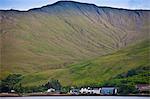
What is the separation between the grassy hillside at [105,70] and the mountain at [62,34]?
68 millimetres

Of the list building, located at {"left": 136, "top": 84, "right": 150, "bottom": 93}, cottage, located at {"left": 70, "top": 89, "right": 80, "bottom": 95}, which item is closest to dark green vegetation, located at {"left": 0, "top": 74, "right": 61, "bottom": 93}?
cottage, located at {"left": 70, "top": 89, "right": 80, "bottom": 95}

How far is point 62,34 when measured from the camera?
9469mm

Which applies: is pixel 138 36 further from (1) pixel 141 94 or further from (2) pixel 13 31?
(2) pixel 13 31

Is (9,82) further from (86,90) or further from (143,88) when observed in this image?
(143,88)

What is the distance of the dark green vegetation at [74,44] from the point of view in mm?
9281

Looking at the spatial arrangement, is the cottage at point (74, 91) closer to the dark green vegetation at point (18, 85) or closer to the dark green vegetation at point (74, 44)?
the dark green vegetation at point (74, 44)

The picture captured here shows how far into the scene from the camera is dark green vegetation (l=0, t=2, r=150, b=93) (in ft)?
30.5

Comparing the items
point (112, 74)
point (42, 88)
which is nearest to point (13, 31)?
point (42, 88)

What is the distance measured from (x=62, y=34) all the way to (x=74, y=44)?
347 millimetres

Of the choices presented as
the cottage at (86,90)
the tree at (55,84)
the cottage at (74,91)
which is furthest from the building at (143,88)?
the tree at (55,84)

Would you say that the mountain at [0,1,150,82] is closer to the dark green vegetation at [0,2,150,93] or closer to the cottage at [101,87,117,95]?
the dark green vegetation at [0,2,150,93]

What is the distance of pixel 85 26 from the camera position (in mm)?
9484

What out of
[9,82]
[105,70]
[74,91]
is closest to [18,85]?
[9,82]

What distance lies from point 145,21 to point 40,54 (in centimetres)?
238
